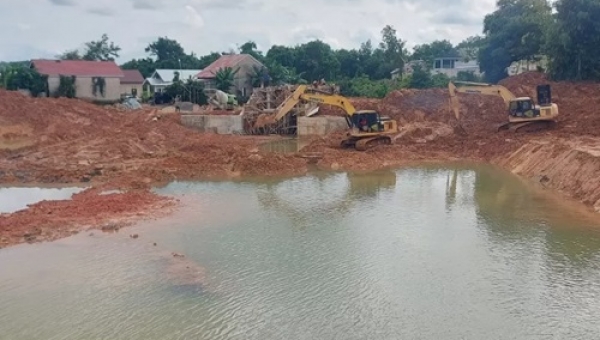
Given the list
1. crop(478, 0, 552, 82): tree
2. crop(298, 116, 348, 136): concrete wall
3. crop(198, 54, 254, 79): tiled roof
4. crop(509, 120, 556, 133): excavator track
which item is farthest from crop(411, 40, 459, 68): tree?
crop(509, 120, 556, 133): excavator track

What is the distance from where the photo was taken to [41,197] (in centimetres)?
2053

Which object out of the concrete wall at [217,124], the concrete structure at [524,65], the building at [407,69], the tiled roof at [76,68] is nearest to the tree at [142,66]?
the tiled roof at [76,68]

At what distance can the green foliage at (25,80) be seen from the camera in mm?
47781

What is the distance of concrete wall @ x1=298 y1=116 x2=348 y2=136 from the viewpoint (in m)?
37.4

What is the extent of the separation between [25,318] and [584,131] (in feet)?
84.8

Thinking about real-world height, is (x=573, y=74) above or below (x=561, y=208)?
above

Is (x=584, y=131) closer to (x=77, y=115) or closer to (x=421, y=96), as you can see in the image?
(x=421, y=96)

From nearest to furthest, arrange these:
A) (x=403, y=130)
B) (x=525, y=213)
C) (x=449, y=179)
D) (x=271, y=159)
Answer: (x=525, y=213) → (x=449, y=179) → (x=271, y=159) → (x=403, y=130)

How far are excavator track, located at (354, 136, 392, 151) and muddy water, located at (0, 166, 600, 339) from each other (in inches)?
387

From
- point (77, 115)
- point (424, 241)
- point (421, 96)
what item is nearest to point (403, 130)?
point (421, 96)

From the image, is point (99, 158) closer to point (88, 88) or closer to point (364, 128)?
point (364, 128)

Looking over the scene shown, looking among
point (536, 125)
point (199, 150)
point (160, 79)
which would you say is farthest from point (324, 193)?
point (160, 79)

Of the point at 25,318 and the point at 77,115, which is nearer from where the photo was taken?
the point at 25,318

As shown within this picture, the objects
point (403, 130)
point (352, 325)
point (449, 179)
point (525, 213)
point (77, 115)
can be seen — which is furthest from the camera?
point (77, 115)
